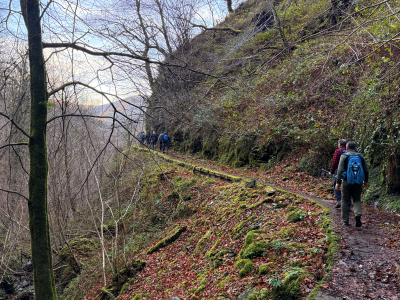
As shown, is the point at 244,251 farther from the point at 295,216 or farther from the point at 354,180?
the point at 354,180

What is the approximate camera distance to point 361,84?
9164 mm

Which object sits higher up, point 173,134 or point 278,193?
point 173,134

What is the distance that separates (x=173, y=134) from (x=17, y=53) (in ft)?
62.9

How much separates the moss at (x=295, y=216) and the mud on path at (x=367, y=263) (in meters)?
0.73

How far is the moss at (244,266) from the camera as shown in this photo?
493 cm

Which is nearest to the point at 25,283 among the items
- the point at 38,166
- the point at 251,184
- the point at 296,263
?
the point at 38,166

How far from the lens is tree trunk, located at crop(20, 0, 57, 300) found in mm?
4094

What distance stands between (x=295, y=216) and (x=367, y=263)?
79.4 inches

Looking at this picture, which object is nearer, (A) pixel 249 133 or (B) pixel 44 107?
(B) pixel 44 107

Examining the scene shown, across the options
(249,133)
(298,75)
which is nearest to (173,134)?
(249,133)

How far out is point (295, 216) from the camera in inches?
238

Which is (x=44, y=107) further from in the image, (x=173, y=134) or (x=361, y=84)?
(x=173, y=134)

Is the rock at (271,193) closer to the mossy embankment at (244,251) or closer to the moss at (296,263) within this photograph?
the mossy embankment at (244,251)

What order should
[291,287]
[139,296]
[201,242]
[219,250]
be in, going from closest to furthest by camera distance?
[291,287] < [219,250] < [139,296] < [201,242]
